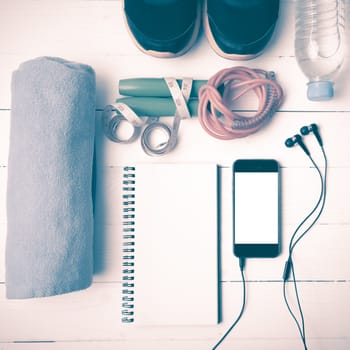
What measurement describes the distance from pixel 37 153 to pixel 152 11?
1.05 ft

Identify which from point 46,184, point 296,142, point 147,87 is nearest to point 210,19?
point 147,87

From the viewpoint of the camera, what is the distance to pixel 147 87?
25.6 inches

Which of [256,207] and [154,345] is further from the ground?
[256,207]

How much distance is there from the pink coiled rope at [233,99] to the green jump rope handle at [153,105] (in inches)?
1.2

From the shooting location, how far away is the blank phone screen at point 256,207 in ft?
2.21

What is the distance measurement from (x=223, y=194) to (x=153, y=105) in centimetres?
22

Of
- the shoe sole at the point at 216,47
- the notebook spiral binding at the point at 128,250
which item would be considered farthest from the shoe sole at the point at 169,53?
the notebook spiral binding at the point at 128,250

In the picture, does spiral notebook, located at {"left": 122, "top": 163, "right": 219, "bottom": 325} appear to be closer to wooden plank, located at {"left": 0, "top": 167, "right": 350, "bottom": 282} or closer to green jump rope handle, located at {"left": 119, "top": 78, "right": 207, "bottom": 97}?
wooden plank, located at {"left": 0, "top": 167, "right": 350, "bottom": 282}

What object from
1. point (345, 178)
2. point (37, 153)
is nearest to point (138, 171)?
point (37, 153)

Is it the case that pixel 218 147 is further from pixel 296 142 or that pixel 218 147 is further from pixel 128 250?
pixel 128 250

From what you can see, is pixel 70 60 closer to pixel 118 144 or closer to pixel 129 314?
pixel 118 144

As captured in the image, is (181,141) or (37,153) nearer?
(37,153)

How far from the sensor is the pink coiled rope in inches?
24.6

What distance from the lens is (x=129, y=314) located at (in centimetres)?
66
